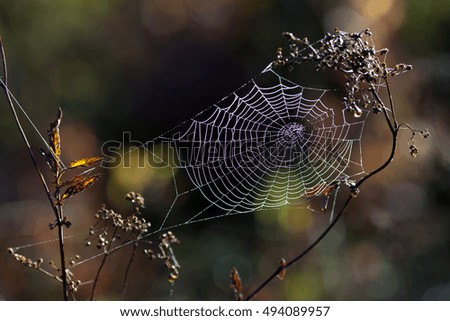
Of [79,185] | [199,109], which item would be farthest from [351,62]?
[199,109]

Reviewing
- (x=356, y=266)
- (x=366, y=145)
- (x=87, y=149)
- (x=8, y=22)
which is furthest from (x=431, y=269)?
(x=8, y=22)

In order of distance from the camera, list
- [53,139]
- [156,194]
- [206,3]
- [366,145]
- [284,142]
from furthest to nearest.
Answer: [206,3], [156,194], [366,145], [284,142], [53,139]

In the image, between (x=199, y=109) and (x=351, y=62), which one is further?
(x=199, y=109)

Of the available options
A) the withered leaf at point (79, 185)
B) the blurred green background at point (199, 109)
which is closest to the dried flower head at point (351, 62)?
the withered leaf at point (79, 185)

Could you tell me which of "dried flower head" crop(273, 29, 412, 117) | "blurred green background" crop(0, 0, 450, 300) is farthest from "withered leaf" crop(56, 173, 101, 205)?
"blurred green background" crop(0, 0, 450, 300)

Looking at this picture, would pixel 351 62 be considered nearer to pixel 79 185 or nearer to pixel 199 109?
pixel 79 185

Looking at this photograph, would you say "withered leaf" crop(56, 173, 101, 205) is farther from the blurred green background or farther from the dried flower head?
the blurred green background
